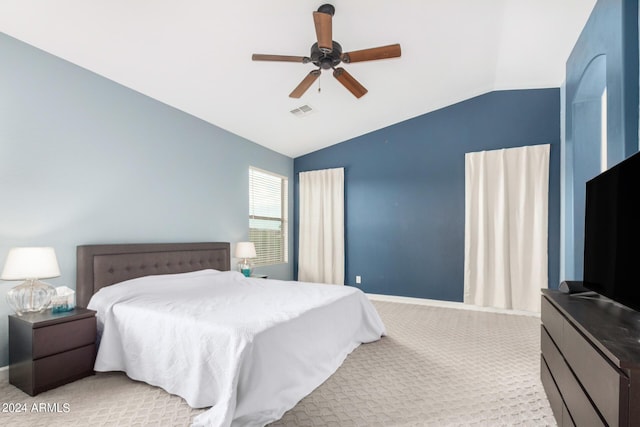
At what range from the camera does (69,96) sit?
289cm

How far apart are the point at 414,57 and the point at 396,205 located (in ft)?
7.62

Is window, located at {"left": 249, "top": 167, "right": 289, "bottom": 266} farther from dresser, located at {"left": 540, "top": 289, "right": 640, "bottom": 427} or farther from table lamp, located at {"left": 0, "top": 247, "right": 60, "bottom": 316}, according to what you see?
dresser, located at {"left": 540, "top": 289, "right": 640, "bottom": 427}

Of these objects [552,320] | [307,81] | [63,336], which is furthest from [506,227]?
[63,336]

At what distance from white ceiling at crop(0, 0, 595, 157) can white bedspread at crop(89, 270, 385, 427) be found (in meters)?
2.00

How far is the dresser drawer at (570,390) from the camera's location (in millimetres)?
1333

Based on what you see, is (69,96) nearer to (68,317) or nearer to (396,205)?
(68,317)

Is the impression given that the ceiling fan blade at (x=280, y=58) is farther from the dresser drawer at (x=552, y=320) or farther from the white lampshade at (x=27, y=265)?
the dresser drawer at (x=552, y=320)

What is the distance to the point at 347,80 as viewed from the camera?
2.87 m

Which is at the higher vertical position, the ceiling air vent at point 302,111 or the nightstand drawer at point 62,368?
the ceiling air vent at point 302,111

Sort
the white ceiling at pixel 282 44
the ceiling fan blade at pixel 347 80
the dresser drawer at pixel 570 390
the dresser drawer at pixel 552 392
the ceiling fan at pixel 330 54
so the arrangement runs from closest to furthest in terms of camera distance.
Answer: the dresser drawer at pixel 570 390 → the dresser drawer at pixel 552 392 → the ceiling fan at pixel 330 54 → the white ceiling at pixel 282 44 → the ceiling fan blade at pixel 347 80

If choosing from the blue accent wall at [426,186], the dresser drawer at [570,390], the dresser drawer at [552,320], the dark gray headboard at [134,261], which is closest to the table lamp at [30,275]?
the dark gray headboard at [134,261]

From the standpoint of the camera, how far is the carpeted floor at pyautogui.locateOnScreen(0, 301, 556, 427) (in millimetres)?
1967

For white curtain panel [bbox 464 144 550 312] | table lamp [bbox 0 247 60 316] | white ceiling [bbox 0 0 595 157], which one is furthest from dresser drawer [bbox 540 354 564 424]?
table lamp [bbox 0 247 60 316]

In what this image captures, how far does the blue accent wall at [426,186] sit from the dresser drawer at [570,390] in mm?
2619
